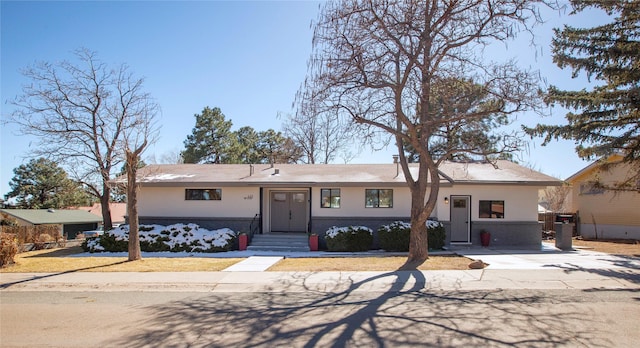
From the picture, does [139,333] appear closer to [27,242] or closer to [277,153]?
[27,242]

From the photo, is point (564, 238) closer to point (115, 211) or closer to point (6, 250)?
point (6, 250)

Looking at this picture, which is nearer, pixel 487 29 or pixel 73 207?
pixel 487 29

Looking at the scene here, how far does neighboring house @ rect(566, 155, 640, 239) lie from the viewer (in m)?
24.2

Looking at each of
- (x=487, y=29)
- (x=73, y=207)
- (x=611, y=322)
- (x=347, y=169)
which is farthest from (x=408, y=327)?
(x=73, y=207)

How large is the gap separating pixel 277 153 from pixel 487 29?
102ft

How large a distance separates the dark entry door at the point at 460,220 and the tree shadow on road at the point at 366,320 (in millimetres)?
10945

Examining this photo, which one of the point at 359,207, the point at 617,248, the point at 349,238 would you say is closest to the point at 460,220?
the point at 359,207

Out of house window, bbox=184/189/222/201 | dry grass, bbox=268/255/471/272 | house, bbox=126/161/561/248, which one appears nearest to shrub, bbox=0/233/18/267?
house, bbox=126/161/561/248

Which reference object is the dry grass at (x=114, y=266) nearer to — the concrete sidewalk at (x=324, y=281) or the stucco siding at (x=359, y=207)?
the concrete sidewalk at (x=324, y=281)

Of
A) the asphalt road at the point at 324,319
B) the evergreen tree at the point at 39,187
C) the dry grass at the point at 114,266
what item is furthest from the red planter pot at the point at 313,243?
the evergreen tree at the point at 39,187

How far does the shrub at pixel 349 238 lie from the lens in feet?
57.4

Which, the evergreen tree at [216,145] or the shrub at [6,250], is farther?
the evergreen tree at [216,145]

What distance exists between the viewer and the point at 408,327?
6.13m

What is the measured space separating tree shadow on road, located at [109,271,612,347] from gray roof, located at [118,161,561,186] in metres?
10.5
